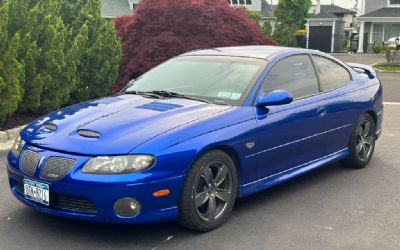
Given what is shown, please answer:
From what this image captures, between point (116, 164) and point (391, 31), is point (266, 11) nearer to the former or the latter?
point (391, 31)

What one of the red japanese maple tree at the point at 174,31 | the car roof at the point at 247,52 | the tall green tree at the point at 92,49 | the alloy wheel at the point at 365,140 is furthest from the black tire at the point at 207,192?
the red japanese maple tree at the point at 174,31

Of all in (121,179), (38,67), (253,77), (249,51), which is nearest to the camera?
(121,179)

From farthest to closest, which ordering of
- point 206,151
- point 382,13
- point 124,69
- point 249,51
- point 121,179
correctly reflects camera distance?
point 382,13 < point 124,69 < point 249,51 < point 206,151 < point 121,179

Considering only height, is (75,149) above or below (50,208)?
above

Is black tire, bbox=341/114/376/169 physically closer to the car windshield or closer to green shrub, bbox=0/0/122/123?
the car windshield

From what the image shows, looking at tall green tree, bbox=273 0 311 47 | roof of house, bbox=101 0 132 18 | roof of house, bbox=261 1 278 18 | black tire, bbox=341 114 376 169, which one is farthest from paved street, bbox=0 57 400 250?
roof of house, bbox=261 1 278 18

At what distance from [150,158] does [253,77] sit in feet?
5.13

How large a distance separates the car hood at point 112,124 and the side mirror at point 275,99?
1.14ft

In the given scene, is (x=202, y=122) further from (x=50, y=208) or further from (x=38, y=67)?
(x=38, y=67)

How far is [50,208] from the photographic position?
4.05 meters

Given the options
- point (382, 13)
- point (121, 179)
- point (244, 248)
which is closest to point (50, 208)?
point (121, 179)

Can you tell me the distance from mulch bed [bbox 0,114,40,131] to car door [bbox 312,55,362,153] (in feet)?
15.4

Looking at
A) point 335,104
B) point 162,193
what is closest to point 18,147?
point 162,193

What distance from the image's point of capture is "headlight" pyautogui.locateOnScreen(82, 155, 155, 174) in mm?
3863
